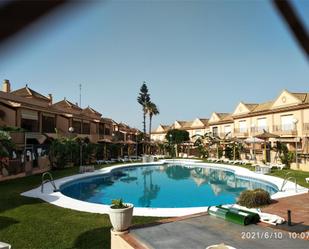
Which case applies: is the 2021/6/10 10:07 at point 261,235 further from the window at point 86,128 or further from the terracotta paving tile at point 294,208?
the window at point 86,128

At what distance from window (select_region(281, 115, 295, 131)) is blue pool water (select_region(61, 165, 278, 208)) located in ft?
30.1

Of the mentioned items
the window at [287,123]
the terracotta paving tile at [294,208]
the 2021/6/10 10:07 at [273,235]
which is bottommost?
the terracotta paving tile at [294,208]

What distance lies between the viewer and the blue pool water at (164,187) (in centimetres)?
1734

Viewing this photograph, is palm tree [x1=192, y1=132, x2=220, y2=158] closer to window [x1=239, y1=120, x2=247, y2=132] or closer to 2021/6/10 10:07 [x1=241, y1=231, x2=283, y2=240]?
window [x1=239, y1=120, x2=247, y2=132]

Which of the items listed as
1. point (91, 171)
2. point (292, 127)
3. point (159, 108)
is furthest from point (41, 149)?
point (159, 108)

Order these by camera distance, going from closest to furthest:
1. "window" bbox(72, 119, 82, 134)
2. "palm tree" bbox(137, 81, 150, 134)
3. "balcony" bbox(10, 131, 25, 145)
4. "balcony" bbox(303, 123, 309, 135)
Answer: "balcony" bbox(10, 131, 25, 145) → "balcony" bbox(303, 123, 309, 135) → "window" bbox(72, 119, 82, 134) → "palm tree" bbox(137, 81, 150, 134)

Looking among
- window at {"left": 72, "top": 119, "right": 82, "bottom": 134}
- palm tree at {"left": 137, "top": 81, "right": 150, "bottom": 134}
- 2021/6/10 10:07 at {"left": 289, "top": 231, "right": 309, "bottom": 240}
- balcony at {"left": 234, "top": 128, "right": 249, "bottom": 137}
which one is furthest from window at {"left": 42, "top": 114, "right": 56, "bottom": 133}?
palm tree at {"left": 137, "top": 81, "right": 150, "bottom": 134}

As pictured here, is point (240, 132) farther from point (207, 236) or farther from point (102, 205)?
point (207, 236)

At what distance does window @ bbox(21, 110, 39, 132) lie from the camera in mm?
26484

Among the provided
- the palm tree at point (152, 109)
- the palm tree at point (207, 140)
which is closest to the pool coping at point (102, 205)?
the palm tree at point (207, 140)

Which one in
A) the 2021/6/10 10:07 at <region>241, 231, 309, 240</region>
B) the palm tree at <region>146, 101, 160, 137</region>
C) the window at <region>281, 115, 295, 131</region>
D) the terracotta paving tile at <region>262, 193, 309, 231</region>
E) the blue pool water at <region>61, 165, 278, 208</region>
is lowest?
the blue pool water at <region>61, 165, 278, 208</region>

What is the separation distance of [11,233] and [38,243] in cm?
135

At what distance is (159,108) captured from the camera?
59.2 m

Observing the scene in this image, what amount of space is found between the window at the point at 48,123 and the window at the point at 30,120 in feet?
4.11
